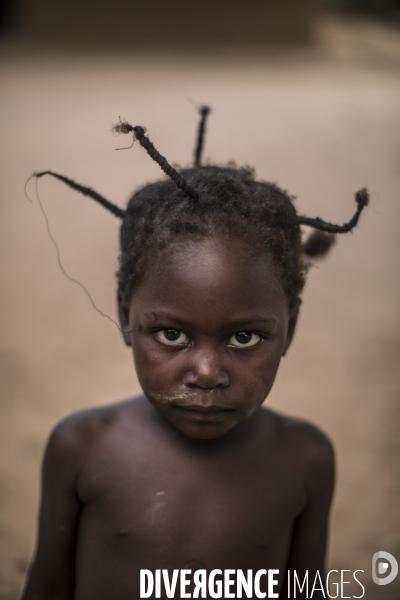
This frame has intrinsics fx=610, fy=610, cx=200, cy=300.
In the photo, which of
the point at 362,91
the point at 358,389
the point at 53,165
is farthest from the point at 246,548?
the point at 362,91

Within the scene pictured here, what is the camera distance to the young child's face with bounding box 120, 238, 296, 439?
113 centimetres

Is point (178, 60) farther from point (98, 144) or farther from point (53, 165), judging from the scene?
point (53, 165)

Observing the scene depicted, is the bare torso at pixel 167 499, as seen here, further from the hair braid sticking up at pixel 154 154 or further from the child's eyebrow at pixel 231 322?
the hair braid sticking up at pixel 154 154

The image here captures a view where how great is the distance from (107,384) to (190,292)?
262 cm

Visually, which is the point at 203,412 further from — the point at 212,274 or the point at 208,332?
the point at 212,274

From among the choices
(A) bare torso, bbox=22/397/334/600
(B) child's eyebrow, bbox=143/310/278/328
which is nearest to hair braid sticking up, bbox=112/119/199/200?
(B) child's eyebrow, bbox=143/310/278/328

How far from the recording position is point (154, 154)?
113 centimetres

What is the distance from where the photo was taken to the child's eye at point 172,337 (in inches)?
46.0

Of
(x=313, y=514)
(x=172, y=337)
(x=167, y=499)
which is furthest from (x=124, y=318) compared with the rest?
(x=313, y=514)

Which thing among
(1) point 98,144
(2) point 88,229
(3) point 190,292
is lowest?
(3) point 190,292

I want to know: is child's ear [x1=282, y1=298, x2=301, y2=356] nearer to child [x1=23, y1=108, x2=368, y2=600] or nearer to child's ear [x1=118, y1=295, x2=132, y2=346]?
child [x1=23, y1=108, x2=368, y2=600]

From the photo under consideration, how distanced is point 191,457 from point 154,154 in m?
0.69

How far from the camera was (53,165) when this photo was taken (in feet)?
22.0

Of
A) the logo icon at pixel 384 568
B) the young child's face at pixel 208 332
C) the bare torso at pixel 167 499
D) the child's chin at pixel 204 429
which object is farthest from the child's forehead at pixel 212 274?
the logo icon at pixel 384 568
